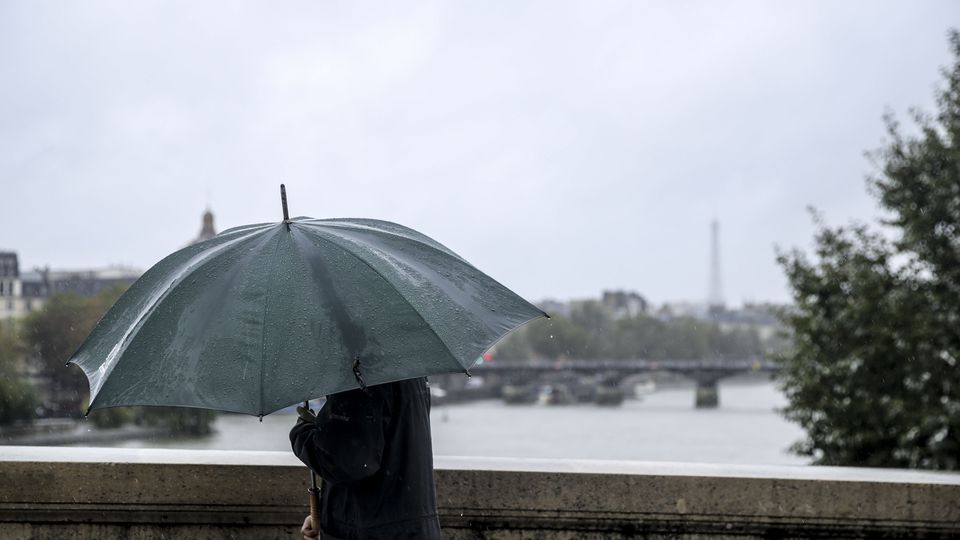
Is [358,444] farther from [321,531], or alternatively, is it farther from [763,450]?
[763,450]

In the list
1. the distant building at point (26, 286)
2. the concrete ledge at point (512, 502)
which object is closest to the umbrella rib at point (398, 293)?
the concrete ledge at point (512, 502)

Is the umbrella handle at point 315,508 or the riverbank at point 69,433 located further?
the riverbank at point 69,433

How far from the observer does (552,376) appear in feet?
234

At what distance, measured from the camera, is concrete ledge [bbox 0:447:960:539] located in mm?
3289

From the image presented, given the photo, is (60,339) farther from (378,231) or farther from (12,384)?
(378,231)

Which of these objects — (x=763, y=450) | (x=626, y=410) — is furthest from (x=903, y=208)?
(x=626, y=410)

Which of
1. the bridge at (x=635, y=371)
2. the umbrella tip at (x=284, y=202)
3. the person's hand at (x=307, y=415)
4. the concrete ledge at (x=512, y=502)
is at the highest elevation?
the umbrella tip at (x=284, y=202)

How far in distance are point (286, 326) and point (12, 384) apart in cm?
4452

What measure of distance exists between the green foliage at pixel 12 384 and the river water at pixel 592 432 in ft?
16.3

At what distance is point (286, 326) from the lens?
213 cm

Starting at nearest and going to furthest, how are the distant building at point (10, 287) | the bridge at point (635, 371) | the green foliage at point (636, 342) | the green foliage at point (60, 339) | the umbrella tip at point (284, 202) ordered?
the umbrella tip at point (284, 202) < the green foliage at point (60, 339) < the distant building at point (10, 287) < the bridge at point (635, 371) < the green foliage at point (636, 342)

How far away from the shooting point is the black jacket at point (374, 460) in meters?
2.17

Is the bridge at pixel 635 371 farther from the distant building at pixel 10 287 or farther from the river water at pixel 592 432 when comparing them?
the distant building at pixel 10 287

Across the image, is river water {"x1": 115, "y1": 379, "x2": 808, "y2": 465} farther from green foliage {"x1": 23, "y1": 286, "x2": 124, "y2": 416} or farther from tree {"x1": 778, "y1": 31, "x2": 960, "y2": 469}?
tree {"x1": 778, "y1": 31, "x2": 960, "y2": 469}
